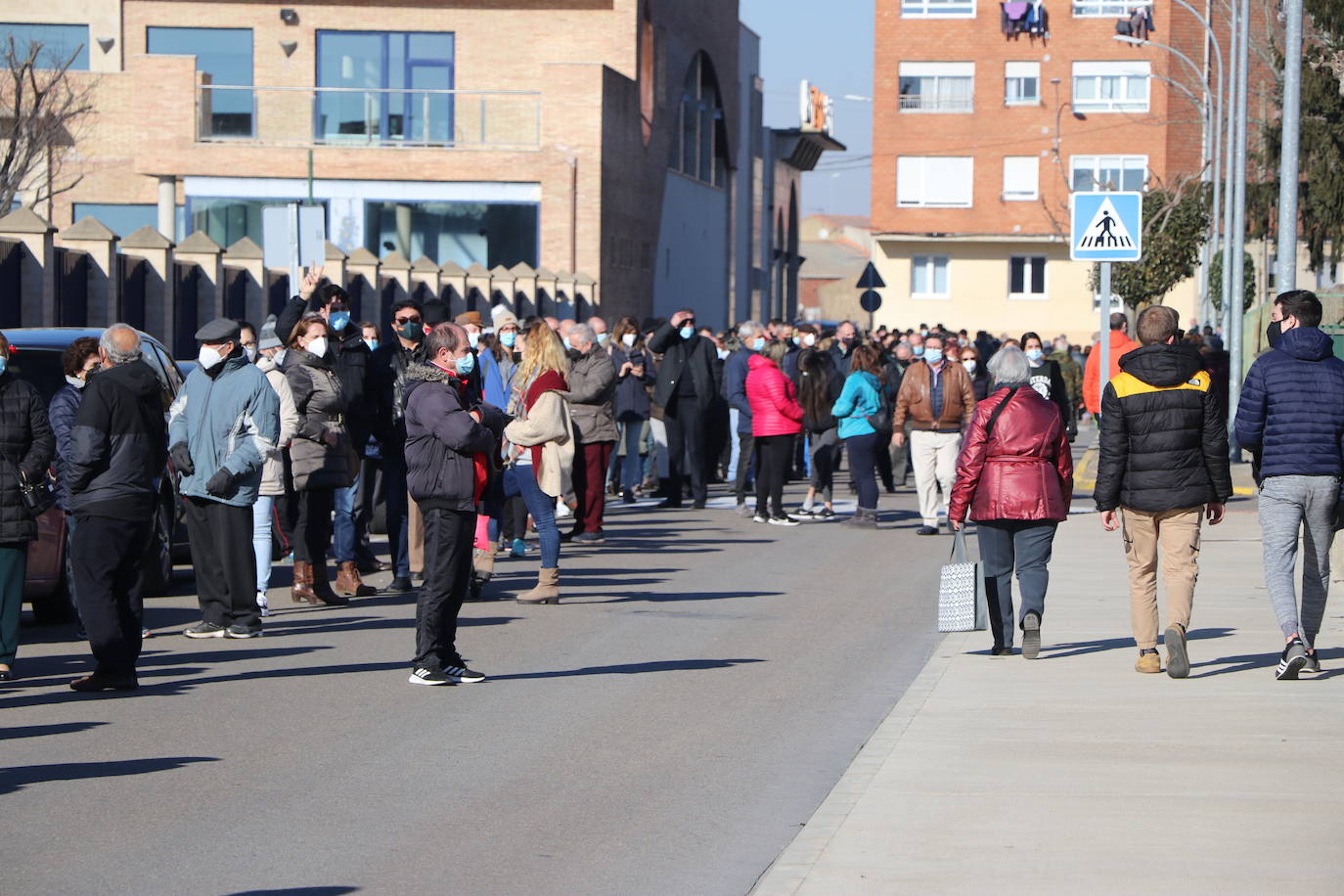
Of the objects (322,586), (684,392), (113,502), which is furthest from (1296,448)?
(684,392)

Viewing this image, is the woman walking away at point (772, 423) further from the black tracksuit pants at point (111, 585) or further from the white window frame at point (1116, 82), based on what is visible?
the white window frame at point (1116, 82)

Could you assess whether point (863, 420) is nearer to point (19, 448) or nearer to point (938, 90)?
point (19, 448)

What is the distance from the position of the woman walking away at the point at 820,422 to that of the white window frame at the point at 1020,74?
47107 millimetres

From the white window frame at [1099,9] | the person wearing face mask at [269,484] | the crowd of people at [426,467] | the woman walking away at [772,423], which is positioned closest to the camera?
the crowd of people at [426,467]

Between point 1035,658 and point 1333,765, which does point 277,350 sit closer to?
point 1035,658

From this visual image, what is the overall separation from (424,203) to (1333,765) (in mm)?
34210

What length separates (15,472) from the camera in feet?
34.7

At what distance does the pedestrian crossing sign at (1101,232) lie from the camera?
1864 centimetres

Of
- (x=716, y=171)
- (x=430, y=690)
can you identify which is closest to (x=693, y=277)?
(x=716, y=171)

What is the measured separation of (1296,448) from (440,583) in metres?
4.31

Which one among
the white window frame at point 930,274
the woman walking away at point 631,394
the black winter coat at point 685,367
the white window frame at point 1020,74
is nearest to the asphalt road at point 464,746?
the black winter coat at point 685,367

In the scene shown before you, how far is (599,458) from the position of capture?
60.5 feet

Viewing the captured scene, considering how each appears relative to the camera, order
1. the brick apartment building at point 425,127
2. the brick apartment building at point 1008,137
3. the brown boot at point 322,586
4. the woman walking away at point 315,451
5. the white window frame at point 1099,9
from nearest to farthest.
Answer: the woman walking away at point 315,451
the brown boot at point 322,586
the brick apartment building at point 425,127
the brick apartment building at point 1008,137
the white window frame at point 1099,9

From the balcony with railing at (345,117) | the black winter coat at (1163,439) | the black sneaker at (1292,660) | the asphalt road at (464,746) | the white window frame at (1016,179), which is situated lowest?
the asphalt road at (464,746)
